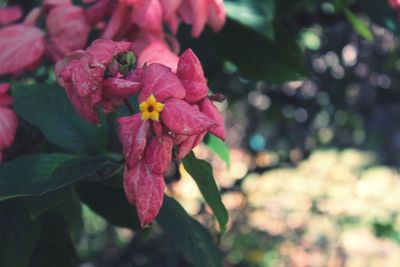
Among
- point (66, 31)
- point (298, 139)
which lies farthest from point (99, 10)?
point (298, 139)

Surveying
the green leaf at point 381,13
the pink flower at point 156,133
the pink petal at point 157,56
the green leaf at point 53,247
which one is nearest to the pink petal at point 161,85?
the pink flower at point 156,133

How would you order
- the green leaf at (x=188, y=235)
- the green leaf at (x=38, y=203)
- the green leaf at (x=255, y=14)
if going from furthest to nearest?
the green leaf at (x=255, y=14) → the green leaf at (x=188, y=235) → the green leaf at (x=38, y=203)

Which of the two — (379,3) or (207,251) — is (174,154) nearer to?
(207,251)

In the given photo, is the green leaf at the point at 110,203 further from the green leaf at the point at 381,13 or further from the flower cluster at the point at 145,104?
the green leaf at the point at 381,13

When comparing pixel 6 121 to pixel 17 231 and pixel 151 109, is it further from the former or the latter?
pixel 151 109

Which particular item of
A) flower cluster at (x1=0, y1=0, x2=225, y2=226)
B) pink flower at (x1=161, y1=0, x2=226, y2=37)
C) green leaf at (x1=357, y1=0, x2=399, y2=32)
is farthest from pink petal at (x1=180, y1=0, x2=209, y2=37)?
green leaf at (x1=357, y1=0, x2=399, y2=32)

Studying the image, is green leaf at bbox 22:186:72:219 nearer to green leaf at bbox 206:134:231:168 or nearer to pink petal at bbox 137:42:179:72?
pink petal at bbox 137:42:179:72
